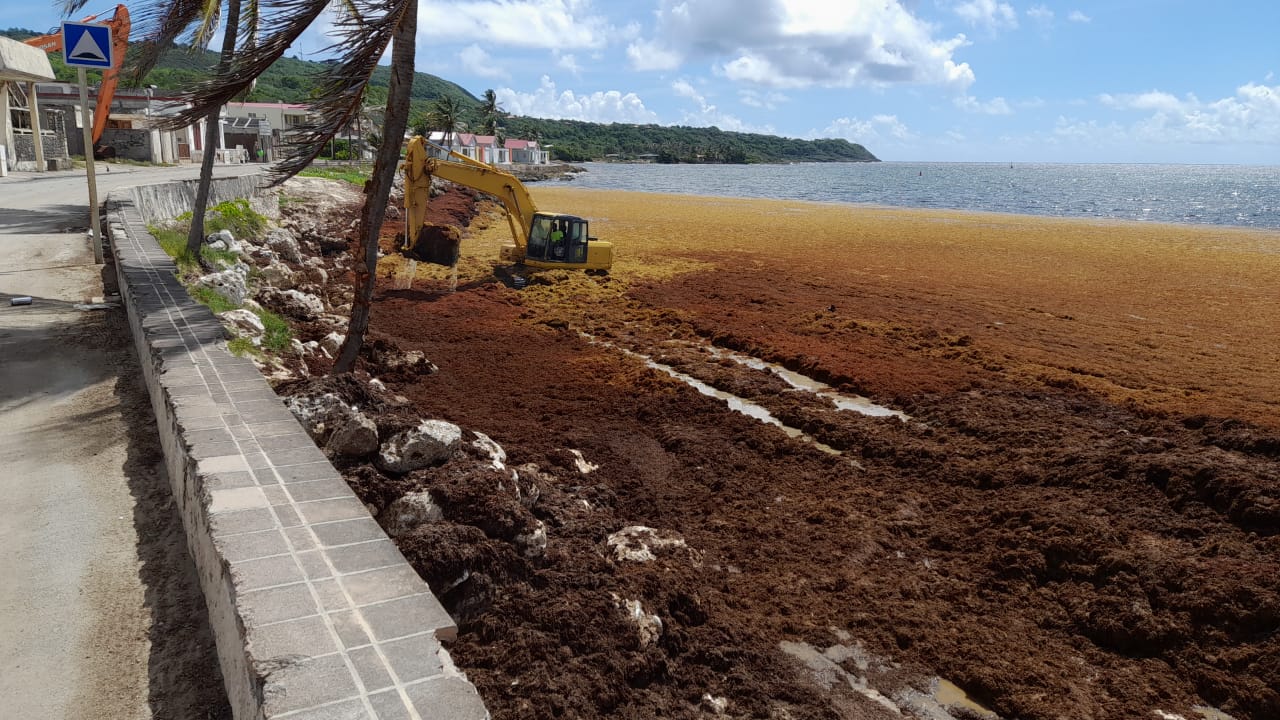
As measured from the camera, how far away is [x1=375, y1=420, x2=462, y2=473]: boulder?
Answer: 586cm

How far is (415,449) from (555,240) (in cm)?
1526

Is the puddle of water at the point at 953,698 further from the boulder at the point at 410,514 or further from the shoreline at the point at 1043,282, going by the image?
the shoreline at the point at 1043,282

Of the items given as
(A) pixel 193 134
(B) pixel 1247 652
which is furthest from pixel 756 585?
(A) pixel 193 134

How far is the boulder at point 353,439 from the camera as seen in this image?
5.90 metres

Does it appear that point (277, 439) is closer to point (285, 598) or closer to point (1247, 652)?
point (285, 598)

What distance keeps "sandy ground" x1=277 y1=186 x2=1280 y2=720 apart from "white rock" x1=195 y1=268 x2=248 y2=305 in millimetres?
1103

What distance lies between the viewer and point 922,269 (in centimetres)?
2625

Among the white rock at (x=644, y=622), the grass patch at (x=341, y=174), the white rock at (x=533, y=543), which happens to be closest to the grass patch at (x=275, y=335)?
the white rock at (x=533, y=543)

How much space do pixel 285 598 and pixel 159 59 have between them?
39.7ft

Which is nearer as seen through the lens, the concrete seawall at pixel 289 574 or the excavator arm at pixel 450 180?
the concrete seawall at pixel 289 574

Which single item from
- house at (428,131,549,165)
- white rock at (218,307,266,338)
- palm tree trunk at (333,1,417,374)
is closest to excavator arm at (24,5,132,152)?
white rock at (218,307,266,338)

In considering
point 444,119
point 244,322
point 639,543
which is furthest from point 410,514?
point 444,119

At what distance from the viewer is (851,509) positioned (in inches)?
323

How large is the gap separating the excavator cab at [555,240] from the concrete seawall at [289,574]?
14752 mm
